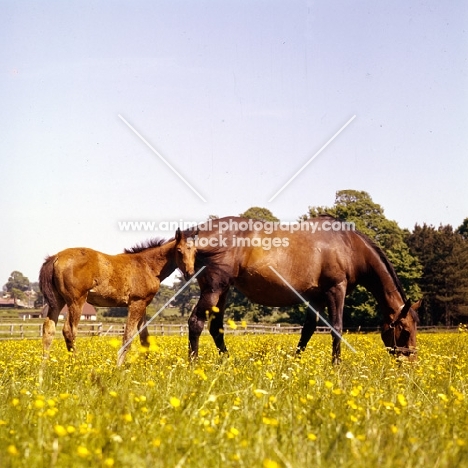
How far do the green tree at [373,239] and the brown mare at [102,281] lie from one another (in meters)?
32.1

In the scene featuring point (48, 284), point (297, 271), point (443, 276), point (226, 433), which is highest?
point (443, 276)

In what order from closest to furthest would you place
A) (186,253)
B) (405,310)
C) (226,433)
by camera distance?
(226,433) < (186,253) < (405,310)

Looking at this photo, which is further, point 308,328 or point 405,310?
point 308,328

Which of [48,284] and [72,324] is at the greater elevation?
[48,284]

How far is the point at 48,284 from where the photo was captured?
10391 mm

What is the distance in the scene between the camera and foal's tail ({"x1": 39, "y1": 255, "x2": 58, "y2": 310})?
10.4m

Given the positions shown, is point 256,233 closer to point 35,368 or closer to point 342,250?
point 342,250

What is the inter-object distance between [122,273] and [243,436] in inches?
300

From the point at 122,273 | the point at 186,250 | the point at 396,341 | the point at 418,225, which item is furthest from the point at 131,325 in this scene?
the point at 418,225

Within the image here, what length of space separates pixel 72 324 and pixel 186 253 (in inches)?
94.3

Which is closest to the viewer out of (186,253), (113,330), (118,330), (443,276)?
(186,253)

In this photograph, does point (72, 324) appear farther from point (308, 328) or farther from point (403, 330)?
point (403, 330)

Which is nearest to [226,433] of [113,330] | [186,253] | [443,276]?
[186,253]

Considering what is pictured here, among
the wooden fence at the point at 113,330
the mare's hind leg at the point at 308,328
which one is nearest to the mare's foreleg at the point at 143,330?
the mare's hind leg at the point at 308,328
